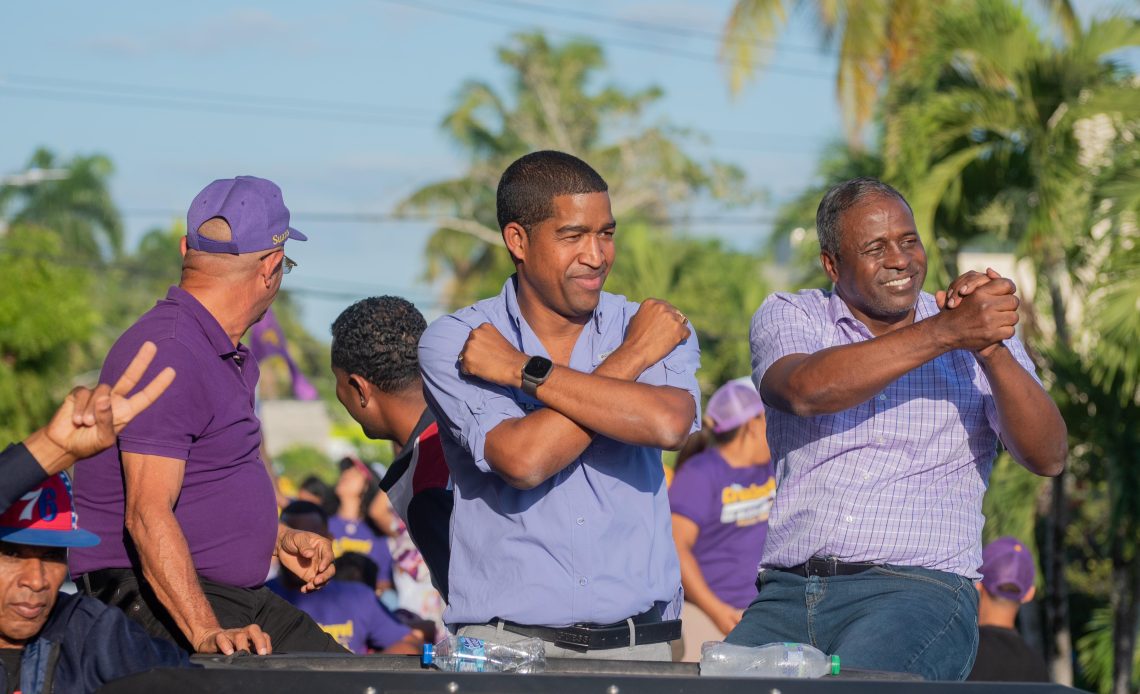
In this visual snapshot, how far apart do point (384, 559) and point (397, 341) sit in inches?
220

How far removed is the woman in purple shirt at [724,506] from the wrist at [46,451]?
15.7 feet

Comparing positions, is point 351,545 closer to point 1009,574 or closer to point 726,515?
point 726,515

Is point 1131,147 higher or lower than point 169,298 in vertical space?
higher

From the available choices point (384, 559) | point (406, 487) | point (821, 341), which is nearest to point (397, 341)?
point (406, 487)

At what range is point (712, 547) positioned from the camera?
799cm

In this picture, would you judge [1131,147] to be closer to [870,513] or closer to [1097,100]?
[1097,100]

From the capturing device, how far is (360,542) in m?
10.3

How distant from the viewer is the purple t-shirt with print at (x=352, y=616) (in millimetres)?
7367

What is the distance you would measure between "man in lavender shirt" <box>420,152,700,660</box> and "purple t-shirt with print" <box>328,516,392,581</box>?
19.3 feet

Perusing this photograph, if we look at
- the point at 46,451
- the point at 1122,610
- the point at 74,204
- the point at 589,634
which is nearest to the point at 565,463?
the point at 589,634

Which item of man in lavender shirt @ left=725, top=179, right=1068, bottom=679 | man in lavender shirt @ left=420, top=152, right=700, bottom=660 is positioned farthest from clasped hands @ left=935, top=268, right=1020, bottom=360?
man in lavender shirt @ left=420, top=152, right=700, bottom=660

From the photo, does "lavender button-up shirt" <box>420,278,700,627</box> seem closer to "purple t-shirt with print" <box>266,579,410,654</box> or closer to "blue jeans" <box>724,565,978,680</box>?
"blue jeans" <box>724,565,978,680</box>

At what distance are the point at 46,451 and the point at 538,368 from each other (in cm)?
126

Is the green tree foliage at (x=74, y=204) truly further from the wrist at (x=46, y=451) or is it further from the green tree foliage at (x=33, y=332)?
the wrist at (x=46, y=451)
